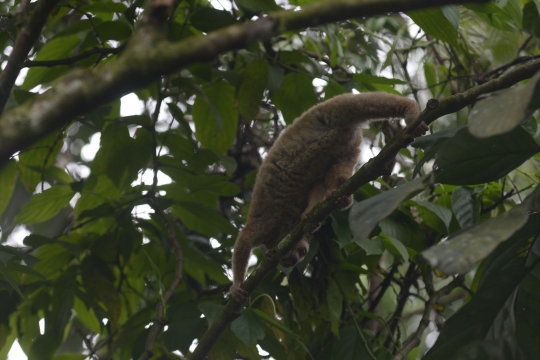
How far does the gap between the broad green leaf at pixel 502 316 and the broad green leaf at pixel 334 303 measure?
1110 mm

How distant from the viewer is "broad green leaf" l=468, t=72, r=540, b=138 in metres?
1.44

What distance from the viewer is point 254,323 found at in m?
2.82

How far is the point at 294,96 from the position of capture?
4.16 metres

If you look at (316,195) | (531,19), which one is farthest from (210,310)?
(531,19)

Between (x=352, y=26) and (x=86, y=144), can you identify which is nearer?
(x=352, y=26)

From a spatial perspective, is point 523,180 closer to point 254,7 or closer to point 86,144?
point 254,7

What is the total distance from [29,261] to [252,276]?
122 cm

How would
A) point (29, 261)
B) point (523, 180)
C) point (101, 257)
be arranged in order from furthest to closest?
1. point (101, 257)
2. point (523, 180)
3. point (29, 261)

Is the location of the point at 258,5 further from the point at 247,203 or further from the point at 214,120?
the point at 247,203

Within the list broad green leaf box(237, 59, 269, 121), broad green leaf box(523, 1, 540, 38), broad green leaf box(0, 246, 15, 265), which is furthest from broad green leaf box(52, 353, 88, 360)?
broad green leaf box(523, 1, 540, 38)

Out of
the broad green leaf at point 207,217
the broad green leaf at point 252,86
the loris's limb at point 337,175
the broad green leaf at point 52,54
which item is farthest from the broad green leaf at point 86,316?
the loris's limb at point 337,175

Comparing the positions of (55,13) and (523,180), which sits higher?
(55,13)

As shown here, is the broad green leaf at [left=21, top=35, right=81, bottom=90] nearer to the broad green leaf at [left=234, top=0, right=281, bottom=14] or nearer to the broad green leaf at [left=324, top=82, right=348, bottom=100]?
the broad green leaf at [left=234, top=0, right=281, bottom=14]

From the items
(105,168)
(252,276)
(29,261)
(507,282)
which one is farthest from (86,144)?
(507,282)
